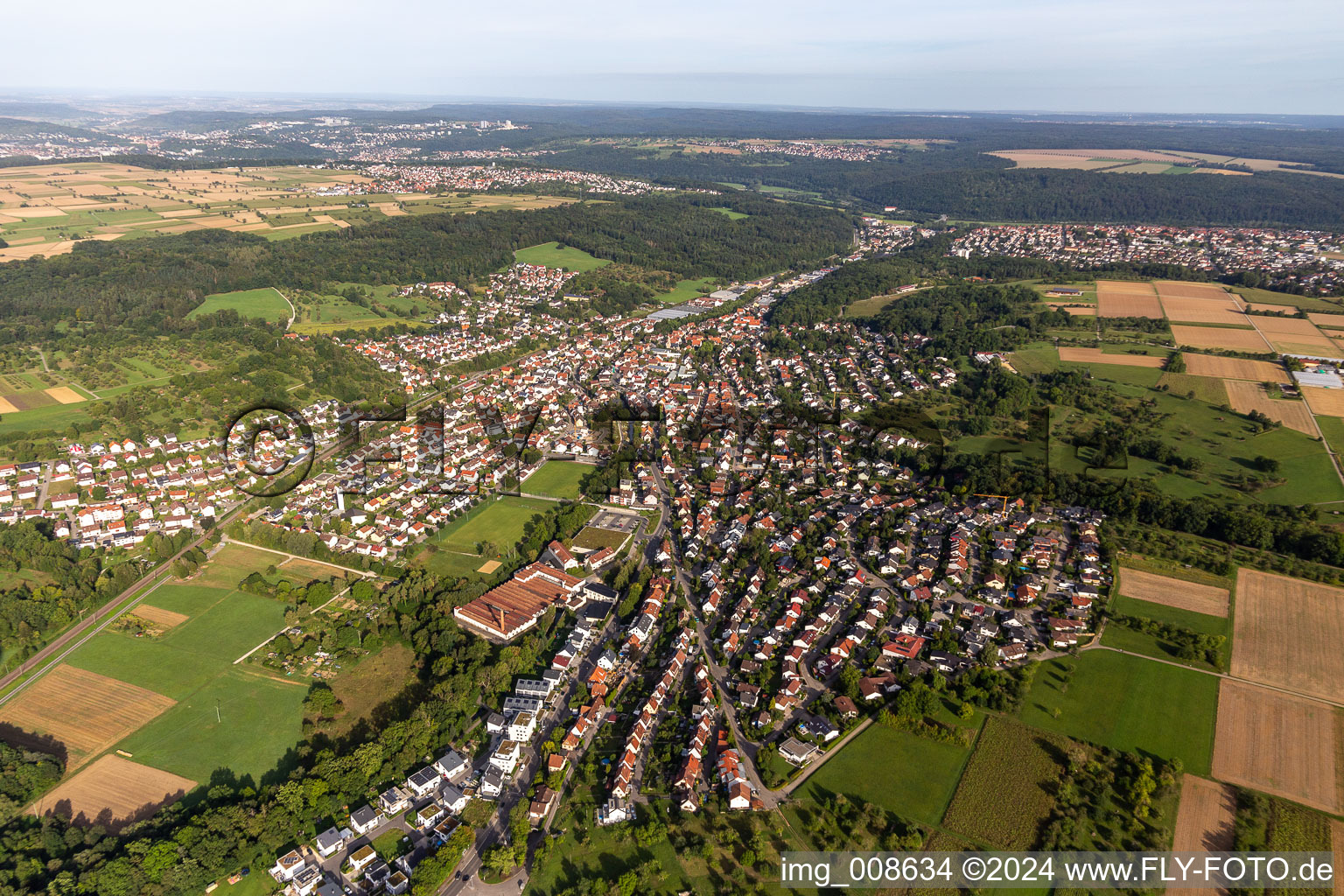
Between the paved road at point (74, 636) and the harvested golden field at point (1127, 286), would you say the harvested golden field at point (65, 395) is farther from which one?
the harvested golden field at point (1127, 286)

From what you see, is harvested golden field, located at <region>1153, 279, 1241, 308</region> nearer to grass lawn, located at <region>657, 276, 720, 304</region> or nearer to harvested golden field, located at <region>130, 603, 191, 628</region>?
grass lawn, located at <region>657, 276, 720, 304</region>

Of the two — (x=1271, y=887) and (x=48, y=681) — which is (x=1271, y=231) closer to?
(x=1271, y=887)

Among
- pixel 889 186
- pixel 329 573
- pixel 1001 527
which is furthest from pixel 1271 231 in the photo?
pixel 329 573

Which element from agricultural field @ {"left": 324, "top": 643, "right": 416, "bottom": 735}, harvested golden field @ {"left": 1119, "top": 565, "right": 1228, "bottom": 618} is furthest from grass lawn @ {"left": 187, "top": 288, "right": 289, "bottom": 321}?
harvested golden field @ {"left": 1119, "top": 565, "right": 1228, "bottom": 618}

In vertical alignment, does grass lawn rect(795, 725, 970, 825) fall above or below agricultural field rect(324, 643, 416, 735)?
above

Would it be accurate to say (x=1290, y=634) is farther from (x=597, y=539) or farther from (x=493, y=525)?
(x=493, y=525)

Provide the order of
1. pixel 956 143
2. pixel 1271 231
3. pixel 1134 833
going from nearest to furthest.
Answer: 1. pixel 1134 833
2. pixel 1271 231
3. pixel 956 143

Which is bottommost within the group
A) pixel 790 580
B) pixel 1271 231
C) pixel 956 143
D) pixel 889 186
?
pixel 790 580
